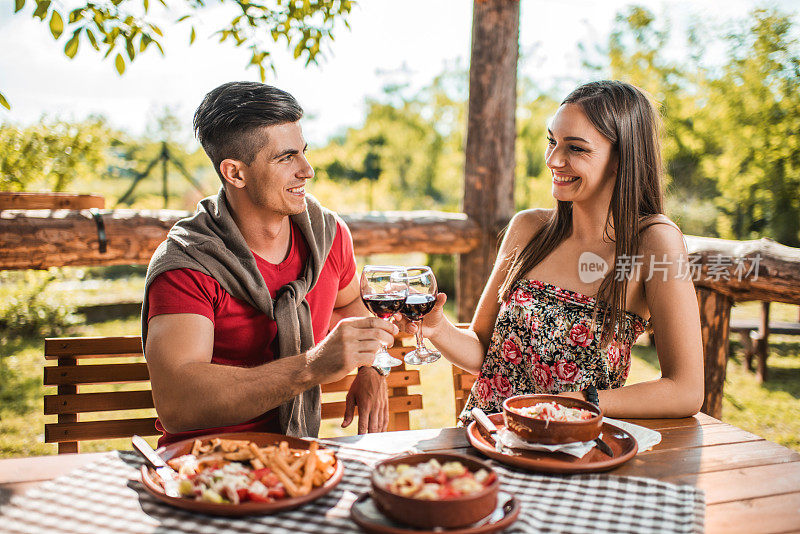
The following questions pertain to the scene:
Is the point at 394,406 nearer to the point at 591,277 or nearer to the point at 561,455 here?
the point at 591,277

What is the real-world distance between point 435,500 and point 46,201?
3.64 meters

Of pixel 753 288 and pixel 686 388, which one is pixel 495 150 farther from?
pixel 686 388

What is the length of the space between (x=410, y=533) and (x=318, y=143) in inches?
760

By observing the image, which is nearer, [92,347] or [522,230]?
[92,347]

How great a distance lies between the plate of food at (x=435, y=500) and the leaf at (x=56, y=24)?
73.0 inches

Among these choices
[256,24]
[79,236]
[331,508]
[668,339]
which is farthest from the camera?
[79,236]

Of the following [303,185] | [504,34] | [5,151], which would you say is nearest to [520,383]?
[303,185]

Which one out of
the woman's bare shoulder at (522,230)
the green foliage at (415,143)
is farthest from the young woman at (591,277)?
the green foliage at (415,143)

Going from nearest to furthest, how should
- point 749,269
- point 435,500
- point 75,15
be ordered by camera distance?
point 435,500 → point 75,15 → point 749,269

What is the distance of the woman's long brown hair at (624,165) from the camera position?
203 centimetres

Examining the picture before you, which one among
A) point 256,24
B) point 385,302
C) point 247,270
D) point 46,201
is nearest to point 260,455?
point 385,302

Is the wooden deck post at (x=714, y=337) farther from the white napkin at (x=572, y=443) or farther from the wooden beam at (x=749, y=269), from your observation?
the white napkin at (x=572, y=443)

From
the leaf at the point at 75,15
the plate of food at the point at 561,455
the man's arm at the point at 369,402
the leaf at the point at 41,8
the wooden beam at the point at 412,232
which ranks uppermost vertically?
the leaf at the point at 75,15

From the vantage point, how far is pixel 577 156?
2057 mm
